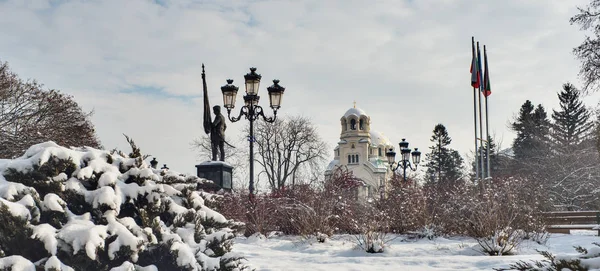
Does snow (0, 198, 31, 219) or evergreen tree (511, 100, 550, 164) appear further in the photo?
evergreen tree (511, 100, 550, 164)

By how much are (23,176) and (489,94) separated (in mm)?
22117

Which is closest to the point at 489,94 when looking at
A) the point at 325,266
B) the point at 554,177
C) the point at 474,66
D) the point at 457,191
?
the point at 474,66

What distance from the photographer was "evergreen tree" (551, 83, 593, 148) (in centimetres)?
4738

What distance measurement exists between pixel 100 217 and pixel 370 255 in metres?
6.45

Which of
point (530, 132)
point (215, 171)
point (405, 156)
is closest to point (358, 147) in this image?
point (530, 132)

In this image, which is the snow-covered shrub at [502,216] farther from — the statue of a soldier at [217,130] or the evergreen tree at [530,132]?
the evergreen tree at [530,132]

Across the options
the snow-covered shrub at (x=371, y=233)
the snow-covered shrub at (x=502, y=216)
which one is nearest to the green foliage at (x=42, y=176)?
the snow-covered shrub at (x=371, y=233)

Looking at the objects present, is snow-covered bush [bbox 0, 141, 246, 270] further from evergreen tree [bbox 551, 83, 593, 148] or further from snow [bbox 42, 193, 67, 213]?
evergreen tree [bbox 551, 83, 593, 148]

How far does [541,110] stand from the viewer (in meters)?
52.3

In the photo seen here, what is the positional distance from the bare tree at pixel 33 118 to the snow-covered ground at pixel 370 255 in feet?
48.4

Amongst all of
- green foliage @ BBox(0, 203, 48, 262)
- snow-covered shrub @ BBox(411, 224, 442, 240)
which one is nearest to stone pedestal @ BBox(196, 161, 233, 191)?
snow-covered shrub @ BBox(411, 224, 442, 240)

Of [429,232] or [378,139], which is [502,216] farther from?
[378,139]

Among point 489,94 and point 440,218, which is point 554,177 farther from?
point 440,218

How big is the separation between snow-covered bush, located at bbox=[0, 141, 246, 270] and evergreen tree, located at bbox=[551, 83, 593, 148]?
157 ft
